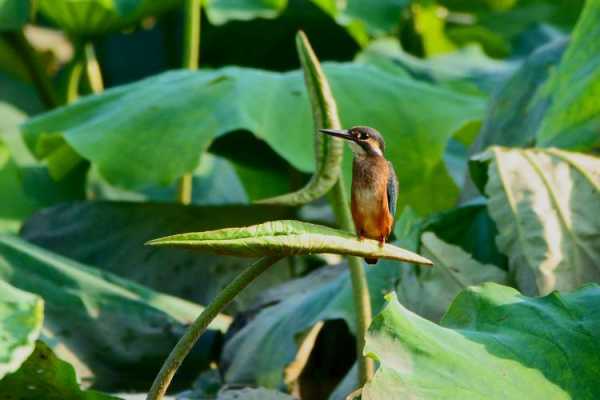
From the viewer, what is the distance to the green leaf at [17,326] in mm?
1306

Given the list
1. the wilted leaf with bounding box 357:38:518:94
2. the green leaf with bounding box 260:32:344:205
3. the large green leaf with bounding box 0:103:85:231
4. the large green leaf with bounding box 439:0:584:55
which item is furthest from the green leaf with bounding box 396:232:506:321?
the large green leaf with bounding box 439:0:584:55

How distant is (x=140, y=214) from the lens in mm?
2920

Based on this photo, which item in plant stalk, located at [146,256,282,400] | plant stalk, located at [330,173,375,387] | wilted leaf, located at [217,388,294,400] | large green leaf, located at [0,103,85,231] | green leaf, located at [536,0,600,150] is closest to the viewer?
plant stalk, located at [146,256,282,400]

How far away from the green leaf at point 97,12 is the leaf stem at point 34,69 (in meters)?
0.22

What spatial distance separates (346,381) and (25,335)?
28.3 inches

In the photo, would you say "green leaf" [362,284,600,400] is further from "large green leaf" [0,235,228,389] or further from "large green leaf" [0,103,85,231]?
"large green leaf" [0,103,85,231]

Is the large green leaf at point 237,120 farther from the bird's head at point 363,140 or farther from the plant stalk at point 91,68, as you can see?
the bird's head at point 363,140

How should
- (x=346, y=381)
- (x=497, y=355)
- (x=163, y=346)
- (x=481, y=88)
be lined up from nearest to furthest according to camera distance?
(x=497, y=355) < (x=346, y=381) < (x=163, y=346) < (x=481, y=88)

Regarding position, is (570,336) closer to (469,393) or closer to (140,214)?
(469,393)

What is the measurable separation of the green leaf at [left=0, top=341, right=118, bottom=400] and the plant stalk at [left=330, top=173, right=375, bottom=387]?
0.33 m

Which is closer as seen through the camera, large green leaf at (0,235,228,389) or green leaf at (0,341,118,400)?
green leaf at (0,341,118,400)

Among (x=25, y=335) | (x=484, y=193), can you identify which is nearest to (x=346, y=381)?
(x=484, y=193)

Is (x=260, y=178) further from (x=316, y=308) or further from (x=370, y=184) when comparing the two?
(x=370, y=184)

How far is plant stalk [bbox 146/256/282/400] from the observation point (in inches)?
50.9
